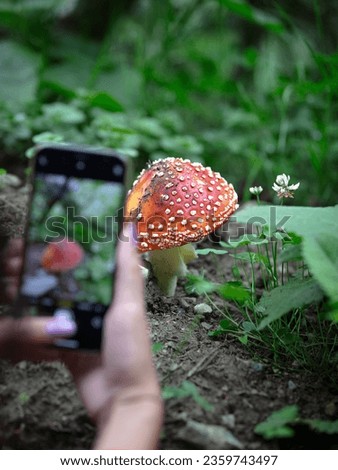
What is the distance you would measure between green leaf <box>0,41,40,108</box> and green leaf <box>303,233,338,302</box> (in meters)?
1.39

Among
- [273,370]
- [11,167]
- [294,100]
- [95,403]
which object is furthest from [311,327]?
[294,100]

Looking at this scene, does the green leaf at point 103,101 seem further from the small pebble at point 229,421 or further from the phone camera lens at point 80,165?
the small pebble at point 229,421

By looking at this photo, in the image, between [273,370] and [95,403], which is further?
[273,370]

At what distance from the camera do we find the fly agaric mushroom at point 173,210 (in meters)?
0.98

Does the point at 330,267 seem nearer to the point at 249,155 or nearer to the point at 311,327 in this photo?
the point at 311,327

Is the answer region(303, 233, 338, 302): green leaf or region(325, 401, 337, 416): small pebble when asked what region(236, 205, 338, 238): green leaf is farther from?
region(325, 401, 337, 416): small pebble

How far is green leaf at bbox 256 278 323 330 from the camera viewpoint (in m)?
0.78

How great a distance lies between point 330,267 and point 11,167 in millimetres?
1036

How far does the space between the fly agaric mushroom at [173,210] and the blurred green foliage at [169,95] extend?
0.38m

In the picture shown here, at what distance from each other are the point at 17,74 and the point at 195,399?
167 centimetres

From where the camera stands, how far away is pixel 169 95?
2.60 meters

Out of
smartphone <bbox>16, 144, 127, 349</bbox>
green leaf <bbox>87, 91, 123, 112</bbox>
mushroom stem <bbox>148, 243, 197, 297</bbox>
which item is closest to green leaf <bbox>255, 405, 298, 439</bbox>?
smartphone <bbox>16, 144, 127, 349</bbox>

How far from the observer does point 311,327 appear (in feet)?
3.21
